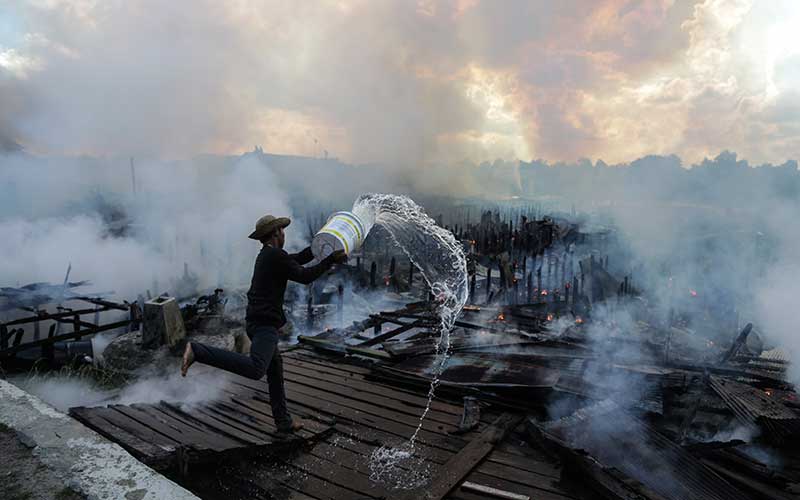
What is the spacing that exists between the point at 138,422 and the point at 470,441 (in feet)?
10.1

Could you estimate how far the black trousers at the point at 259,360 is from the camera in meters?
3.95

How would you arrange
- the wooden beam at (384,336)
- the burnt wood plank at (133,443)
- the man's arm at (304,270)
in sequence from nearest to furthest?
the burnt wood plank at (133,443) → the man's arm at (304,270) → the wooden beam at (384,336)

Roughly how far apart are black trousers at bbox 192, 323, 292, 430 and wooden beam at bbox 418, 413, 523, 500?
5.19 ft

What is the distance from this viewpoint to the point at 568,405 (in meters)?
5.02

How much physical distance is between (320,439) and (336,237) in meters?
2.02

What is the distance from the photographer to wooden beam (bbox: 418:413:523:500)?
143 inches

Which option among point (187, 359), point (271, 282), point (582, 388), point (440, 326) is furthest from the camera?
point (440, 326)

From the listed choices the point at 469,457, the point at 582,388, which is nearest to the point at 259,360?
the point at 469,457

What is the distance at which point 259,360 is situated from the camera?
4121 mm

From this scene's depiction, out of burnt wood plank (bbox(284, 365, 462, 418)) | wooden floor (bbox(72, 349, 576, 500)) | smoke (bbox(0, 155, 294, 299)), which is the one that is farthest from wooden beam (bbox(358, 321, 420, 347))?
smoke (bbox(0, 155, 294, 299))

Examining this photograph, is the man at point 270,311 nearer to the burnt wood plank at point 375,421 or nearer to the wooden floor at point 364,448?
the wooden floor at point 364,448

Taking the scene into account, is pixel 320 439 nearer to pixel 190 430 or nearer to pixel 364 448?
pixel 364 448

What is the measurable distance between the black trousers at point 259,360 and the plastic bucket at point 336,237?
0.88 metres

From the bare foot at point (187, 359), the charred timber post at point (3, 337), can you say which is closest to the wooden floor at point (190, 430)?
the bare foot at point (187, 359)
